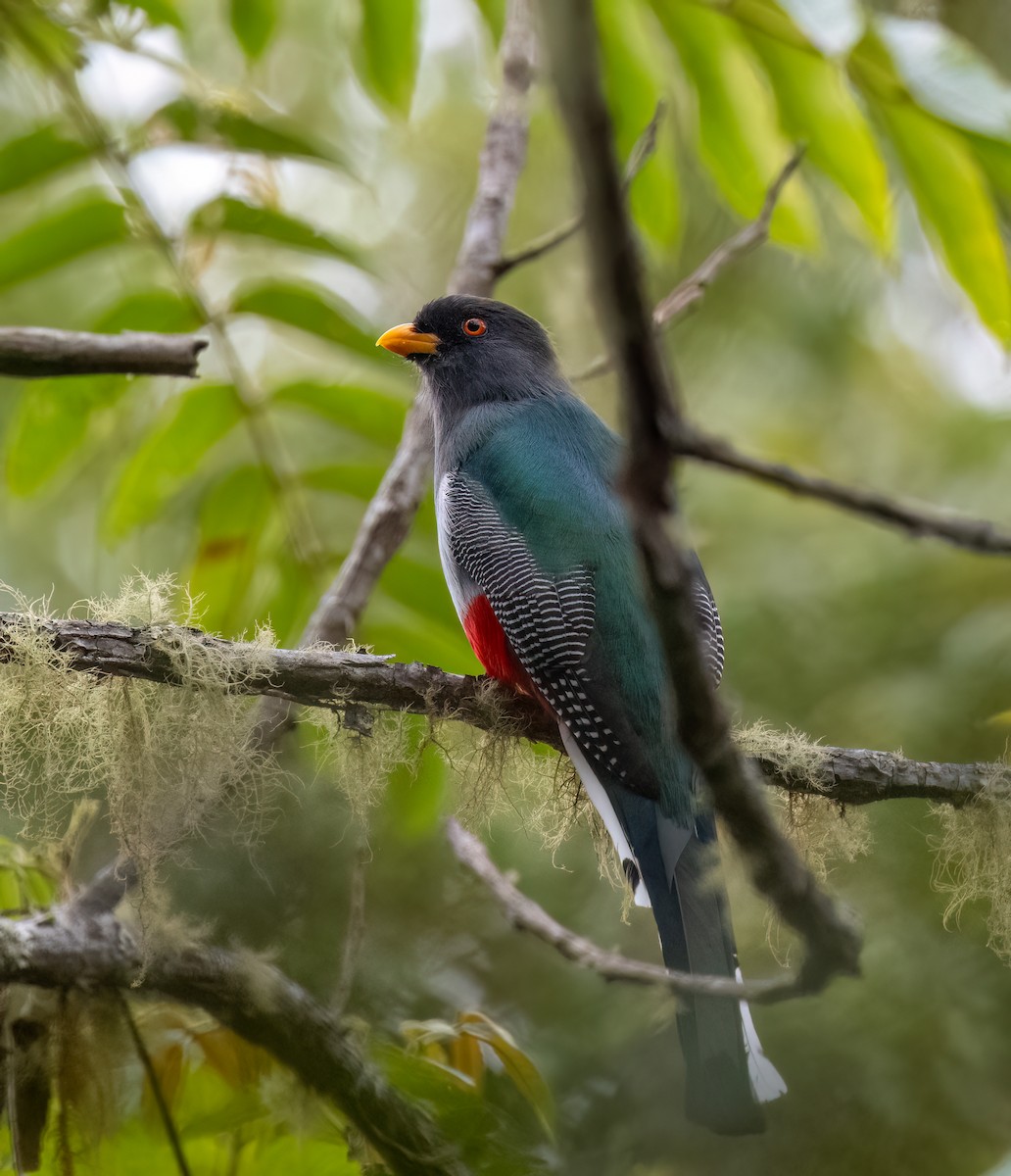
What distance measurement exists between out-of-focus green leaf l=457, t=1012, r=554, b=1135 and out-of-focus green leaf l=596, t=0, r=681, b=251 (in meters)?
2.50

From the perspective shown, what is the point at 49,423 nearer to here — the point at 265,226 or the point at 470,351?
the point at 265,226

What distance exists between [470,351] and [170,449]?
110cm

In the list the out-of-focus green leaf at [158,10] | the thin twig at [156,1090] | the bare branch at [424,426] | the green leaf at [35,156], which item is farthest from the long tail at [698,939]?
the out-of-focus green leaf at [158,10]

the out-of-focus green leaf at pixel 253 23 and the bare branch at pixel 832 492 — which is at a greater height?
the out-of-focus green leaf at pixel 253 23

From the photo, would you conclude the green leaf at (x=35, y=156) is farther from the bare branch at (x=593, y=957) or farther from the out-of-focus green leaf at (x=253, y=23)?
the bare branch at (x=593, y=957)

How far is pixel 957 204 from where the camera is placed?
312 centimetres

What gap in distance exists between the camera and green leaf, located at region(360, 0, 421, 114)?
11.7ft

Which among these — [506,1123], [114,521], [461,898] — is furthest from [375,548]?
[506,1123]

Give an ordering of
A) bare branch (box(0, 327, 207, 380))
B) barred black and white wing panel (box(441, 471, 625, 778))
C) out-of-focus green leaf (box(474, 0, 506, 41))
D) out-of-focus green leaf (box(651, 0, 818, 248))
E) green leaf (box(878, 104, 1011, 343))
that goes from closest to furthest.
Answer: bare branch (box(0, 327, 207, 380))
barred black and white wing panel (box(441, 471, 625, 778))
green leaf (box(878, 104, 1011, 343))
out-of-focus green leaf (box(651, 0, 818, 248))
out-of-focus green leaf (box(474, 0, 506, 41))

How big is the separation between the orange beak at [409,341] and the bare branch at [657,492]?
2.70 metres

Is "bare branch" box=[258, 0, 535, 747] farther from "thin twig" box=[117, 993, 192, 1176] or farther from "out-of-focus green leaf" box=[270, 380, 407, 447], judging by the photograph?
"thin twig" box=[117, 993, 192, 1176]

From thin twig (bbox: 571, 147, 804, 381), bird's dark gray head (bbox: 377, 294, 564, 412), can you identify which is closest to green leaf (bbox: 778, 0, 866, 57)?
thin twig (bbox: 571, 147, 804, 381)

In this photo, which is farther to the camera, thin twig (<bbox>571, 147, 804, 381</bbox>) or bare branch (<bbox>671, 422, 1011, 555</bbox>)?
thin twig (<bbox>571, 147, 804, 381</bbox>)

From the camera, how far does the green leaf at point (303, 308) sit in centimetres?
369
